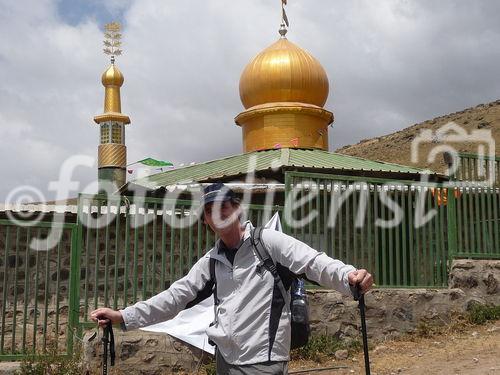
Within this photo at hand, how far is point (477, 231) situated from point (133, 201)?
5.28 meters

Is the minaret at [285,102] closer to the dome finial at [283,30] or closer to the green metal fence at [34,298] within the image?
the dome finial at [283,30]

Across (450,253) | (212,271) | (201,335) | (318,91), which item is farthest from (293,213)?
(318,91)

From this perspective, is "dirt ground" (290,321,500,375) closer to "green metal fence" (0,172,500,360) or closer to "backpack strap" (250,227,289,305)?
"green metal fence" (0,172,500,360)

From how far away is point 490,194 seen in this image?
9.62 m

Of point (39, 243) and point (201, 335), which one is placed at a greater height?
point (39, 243)

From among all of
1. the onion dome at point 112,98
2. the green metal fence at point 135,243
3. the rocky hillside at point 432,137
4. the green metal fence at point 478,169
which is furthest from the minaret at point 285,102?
the rocky hillside at point 432,137

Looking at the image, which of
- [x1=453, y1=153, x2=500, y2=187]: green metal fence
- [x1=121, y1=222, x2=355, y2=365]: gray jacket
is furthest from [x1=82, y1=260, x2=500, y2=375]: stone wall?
[x1=121, y1=222, x2=355, y2=365]: gray jacket

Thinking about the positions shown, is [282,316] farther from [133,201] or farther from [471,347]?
[471,347]

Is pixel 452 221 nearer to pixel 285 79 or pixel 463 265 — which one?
pixel 463 265

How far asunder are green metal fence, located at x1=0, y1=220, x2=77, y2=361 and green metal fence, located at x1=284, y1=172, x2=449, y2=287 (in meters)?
3.06

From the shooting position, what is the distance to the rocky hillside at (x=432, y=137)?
42219 mm

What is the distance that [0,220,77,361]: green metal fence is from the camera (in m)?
7.26

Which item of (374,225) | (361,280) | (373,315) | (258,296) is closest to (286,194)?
(374,225)

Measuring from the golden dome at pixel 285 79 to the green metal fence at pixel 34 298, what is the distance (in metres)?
7.99
